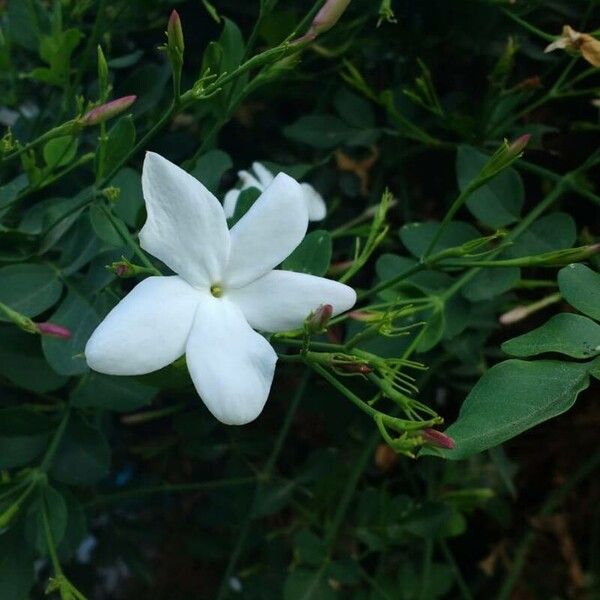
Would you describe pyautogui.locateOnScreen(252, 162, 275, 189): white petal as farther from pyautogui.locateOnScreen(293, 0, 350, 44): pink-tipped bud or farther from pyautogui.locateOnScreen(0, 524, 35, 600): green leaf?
pyautogui.locateOnScreen(0, 524, 35, 600): green leaf

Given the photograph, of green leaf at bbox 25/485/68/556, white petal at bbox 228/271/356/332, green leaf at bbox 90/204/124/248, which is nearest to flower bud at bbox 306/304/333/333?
white petal at bbox 228/271/356/332

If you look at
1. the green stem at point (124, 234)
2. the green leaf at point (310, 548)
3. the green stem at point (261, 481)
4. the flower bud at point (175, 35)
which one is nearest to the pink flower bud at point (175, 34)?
the flower bud at point (175, 35)

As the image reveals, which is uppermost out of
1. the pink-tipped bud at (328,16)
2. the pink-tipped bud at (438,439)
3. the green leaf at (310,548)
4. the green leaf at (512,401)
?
the pink-tipped bud at (328,16)

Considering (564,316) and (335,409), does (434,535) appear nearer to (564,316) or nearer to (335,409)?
(335,409)

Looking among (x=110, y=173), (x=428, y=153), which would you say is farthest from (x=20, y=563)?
(x=428, y=153)

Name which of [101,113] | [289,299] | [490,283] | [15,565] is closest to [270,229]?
[289,299]

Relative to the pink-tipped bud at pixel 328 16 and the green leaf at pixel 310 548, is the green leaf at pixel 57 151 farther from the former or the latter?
the green leaf at pixel 310 548
